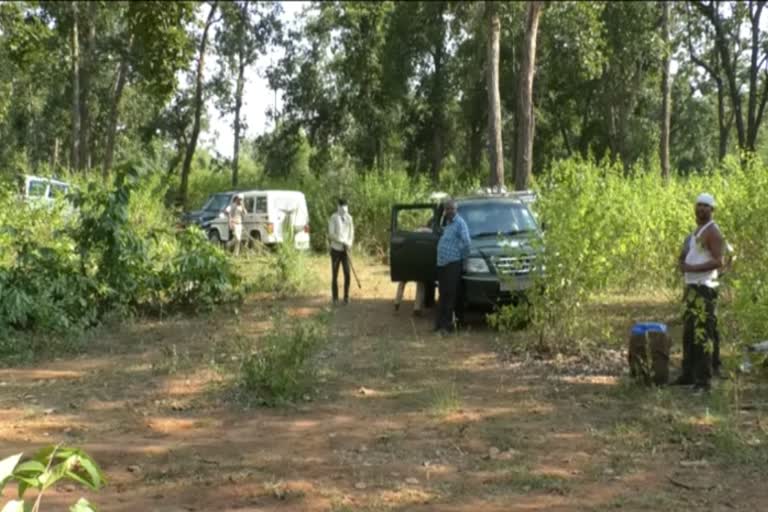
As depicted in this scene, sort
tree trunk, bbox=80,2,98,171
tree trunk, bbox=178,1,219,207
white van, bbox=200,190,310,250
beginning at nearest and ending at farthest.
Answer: white van, bbox=200,190,310,250, tree trunk, bbox=80,2,98,171, tree trunk, bbox=178,1,219,207

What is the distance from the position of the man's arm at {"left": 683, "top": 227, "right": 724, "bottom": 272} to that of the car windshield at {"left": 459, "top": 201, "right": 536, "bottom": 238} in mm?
4026

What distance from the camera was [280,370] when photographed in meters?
6.89

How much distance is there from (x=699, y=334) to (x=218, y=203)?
58.8ft

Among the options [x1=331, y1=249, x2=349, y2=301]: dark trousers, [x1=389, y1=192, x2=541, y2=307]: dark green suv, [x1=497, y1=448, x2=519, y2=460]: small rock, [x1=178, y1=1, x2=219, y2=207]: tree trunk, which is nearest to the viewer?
[x1=497, y1=448, x2=519, y2=460]: small rock

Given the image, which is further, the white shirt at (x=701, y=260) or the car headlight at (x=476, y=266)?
the car headlight at (x=476, y=266)

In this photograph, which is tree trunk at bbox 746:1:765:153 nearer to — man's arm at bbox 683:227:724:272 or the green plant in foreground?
man's arm at bbox 683:227:724:272

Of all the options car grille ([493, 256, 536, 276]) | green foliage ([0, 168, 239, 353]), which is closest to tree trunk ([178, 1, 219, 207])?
green foliage ([0, 168, 239, 353])

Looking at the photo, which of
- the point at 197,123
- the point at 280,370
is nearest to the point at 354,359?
the point at 280,370

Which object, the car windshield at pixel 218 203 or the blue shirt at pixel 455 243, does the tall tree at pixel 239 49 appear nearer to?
the car windshield at pixel 218 203

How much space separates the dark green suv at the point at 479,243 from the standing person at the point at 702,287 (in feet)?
8.68

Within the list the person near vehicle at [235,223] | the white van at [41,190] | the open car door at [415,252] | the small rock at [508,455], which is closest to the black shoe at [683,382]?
the small rock at [508,455]

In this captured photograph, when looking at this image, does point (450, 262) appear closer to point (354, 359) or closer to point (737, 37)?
point (354, 359)

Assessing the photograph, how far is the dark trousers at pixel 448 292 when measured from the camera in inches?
381

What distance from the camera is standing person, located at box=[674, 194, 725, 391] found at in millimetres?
6578
